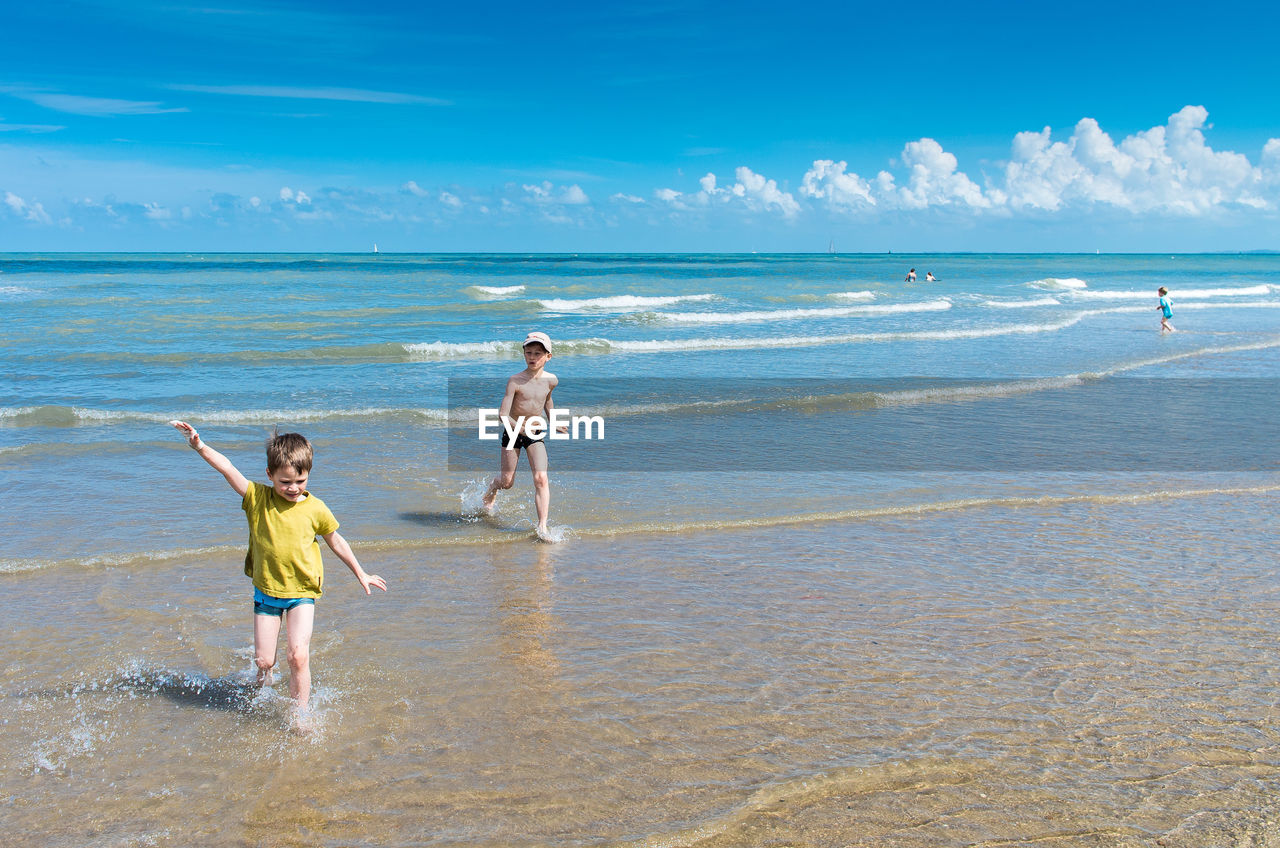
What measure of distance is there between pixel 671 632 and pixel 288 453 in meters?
2.38

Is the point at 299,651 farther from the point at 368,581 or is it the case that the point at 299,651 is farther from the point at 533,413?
the point at 533,413

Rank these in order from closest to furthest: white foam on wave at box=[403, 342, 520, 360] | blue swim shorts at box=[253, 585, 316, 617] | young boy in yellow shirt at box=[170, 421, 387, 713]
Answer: young boy in yellow shirt at box=[170, 421, 387, 713] → blue swim shorts at box=[253, 585, 316, 617] → white foam on wave at box=[403, 342, 520, 360]

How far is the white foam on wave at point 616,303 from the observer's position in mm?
37188

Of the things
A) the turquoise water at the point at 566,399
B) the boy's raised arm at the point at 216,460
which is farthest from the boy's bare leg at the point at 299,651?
the turquoise water at the point at 566,399

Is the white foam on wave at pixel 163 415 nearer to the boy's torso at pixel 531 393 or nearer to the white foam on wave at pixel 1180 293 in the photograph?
the boy's torso at pixel 531 393

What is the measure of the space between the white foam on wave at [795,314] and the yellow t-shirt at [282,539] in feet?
86.1

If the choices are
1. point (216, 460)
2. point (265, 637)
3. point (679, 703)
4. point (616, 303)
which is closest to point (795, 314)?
point (616, 303)

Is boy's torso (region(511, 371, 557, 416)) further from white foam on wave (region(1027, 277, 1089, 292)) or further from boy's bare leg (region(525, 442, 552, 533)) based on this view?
white foam on wave (region(1027, 277, 1089, 292))

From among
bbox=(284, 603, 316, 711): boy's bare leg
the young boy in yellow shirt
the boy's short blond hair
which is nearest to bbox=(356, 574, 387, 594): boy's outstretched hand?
the young boy in yellow shirt

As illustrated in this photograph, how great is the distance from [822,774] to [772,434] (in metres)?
8.32

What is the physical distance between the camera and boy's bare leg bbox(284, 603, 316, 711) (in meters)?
4.18

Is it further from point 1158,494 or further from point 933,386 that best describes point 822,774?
point 933,386

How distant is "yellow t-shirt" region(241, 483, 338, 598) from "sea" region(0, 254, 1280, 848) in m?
0.64

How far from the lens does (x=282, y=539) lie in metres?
4.17
